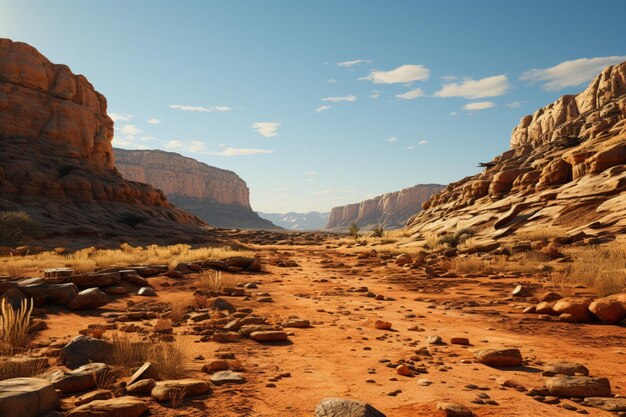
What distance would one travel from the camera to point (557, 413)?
147 inches

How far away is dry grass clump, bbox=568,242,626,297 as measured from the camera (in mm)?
8992

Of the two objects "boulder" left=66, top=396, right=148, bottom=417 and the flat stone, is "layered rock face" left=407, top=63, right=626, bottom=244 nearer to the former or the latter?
the flat stone

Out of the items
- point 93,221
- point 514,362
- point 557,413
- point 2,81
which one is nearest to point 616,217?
point 514,362

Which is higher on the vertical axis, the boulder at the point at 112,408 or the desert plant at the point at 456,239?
the desert plant at the point at 456,239

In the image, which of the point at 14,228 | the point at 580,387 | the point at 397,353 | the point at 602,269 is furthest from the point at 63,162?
the point at 580,387

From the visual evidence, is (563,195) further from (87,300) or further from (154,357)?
(154,357)

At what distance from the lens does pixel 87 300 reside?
8.73m

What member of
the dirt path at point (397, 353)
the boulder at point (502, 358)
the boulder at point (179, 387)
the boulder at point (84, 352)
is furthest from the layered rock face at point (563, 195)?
the boulder at point (84, 352)

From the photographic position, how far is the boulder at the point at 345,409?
328 cm

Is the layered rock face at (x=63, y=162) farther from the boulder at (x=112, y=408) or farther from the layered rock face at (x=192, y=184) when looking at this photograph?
the layered rock face at (x=192, y=184)

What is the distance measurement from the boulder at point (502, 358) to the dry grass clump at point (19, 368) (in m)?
5.57

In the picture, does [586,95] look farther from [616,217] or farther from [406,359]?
[406,359]

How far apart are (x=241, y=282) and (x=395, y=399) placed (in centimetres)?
983

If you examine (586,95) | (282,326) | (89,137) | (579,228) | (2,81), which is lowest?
(282,326)
